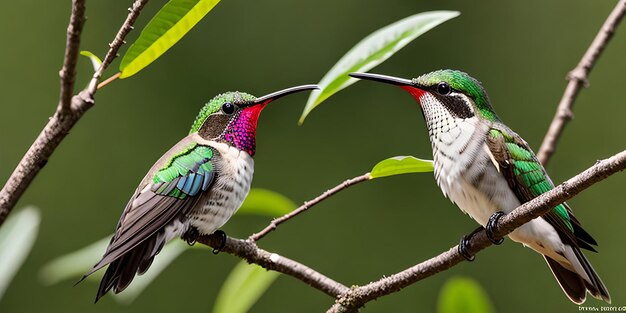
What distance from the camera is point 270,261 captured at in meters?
1.36

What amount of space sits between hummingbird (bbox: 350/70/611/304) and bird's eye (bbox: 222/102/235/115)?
0.29m

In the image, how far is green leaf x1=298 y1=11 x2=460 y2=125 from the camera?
1445mm

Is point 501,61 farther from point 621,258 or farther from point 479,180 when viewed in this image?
point 479,180

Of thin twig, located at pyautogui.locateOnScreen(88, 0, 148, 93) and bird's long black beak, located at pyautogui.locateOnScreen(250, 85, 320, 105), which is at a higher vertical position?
thin twig, located at pyautogui.locateOnScreen(88, 0, 148, 93)

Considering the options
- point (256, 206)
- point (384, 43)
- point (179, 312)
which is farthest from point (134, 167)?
point (384, 43)

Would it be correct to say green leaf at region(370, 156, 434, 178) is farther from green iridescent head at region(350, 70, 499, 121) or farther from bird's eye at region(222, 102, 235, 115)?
bird's eye at region(222, 102, 235, 115)

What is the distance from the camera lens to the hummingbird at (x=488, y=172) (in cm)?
144

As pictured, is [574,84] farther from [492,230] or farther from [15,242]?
[15,242]

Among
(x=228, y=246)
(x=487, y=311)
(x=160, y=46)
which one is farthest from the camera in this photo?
(x=487, y=311)

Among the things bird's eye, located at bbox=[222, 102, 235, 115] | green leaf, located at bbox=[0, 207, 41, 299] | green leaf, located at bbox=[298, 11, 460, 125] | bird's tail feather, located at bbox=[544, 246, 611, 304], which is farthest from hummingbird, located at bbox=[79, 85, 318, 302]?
bird's tail feather, located at bbox=[544, 246, 611, 304]

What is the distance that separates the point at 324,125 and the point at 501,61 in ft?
4.21

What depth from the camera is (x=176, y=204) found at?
1.15 meters

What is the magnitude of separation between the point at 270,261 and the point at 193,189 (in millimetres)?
230

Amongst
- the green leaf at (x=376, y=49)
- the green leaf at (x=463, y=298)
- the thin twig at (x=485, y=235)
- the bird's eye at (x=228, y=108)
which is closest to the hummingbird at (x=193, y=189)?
the bird's eye at (x=228, y=108)
